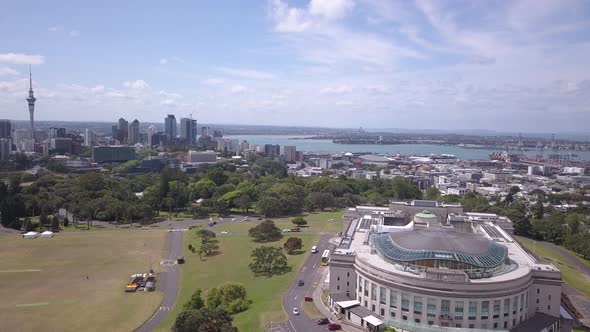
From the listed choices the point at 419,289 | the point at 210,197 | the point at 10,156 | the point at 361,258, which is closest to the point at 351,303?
the point at 361,258

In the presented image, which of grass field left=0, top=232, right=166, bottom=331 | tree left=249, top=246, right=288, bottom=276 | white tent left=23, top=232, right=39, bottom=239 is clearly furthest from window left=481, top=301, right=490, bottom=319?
white tent left=23, top=232, right=39, bottom=239

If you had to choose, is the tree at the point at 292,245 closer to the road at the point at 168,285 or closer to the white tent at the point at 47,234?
the road at the point at 168,285

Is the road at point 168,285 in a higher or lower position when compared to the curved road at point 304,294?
lower

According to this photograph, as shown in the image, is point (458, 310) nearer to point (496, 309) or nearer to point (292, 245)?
point (496, 309)

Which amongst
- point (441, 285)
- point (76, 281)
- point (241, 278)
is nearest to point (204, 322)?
point (241, 278)

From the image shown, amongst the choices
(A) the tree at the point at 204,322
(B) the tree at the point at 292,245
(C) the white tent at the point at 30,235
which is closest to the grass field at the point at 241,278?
(B) the tree at the point at 292,245

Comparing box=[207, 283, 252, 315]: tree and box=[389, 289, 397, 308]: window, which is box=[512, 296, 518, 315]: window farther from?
box=[207, 283, 252, 315]: tree
